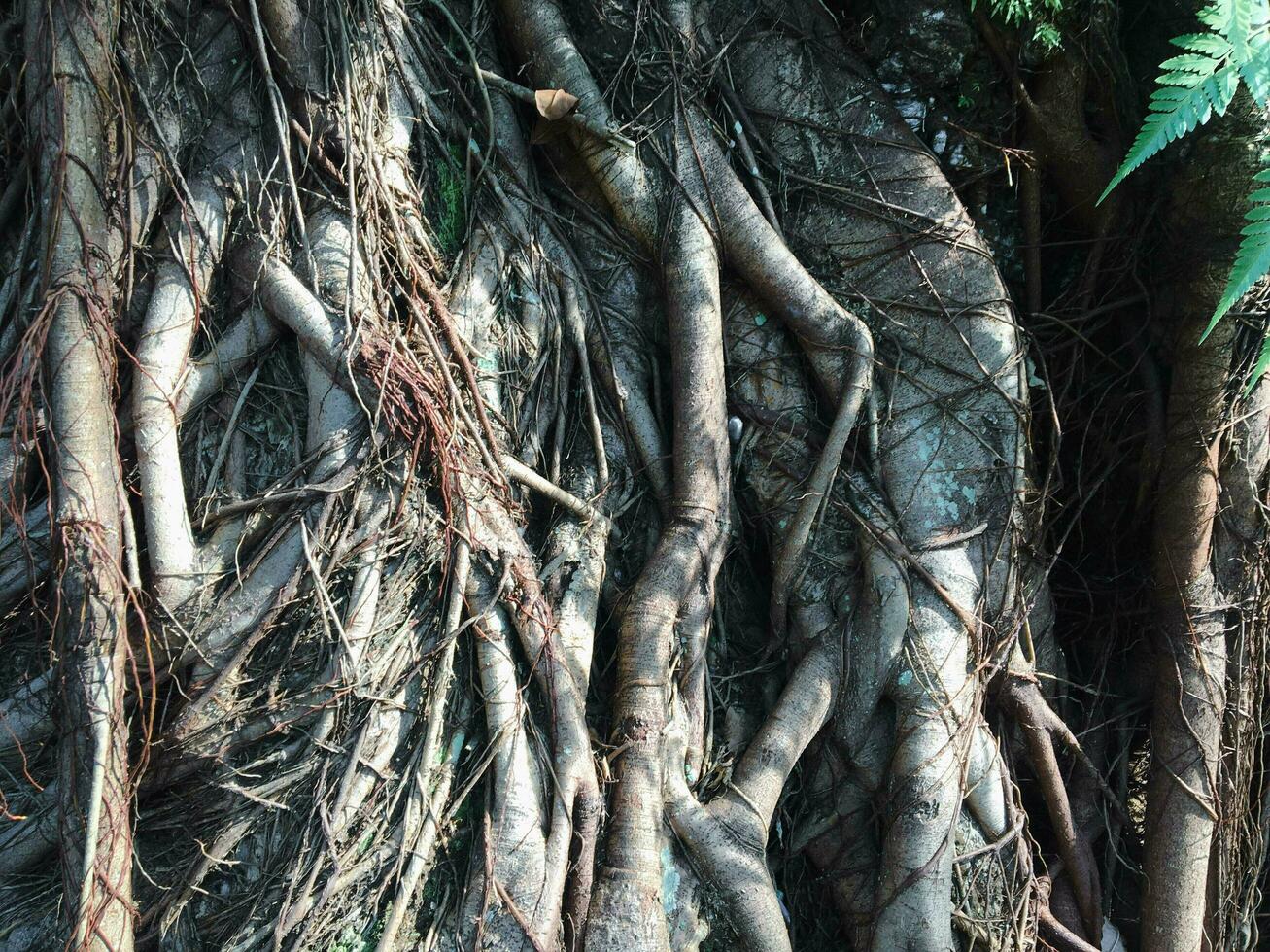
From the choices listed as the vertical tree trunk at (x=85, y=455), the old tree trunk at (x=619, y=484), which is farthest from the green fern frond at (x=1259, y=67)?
the vertical tree trunk at (x=85, y=455)

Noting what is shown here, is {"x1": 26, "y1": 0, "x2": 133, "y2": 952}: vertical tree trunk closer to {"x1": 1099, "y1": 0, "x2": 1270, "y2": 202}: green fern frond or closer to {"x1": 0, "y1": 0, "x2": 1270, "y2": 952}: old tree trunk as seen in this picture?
{"x1": 0, "y1": 0, "x2": 1270, "y2": 952}: old tree trunk

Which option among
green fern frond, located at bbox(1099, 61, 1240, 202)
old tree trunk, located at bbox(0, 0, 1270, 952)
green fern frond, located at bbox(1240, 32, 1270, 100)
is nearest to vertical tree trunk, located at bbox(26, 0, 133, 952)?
old tree trunk, located at bbox(0, 0, 1270, 952)

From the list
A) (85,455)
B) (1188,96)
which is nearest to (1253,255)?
(1188,96)

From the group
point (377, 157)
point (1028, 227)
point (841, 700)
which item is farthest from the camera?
point (1028, 227)

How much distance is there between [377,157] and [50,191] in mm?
734

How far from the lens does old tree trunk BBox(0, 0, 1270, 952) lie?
2232 millimetres

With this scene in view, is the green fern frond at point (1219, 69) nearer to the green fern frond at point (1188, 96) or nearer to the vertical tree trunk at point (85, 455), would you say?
the green fern frond at point (1188, 96)

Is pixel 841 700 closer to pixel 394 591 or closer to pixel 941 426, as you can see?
pixel 941 426

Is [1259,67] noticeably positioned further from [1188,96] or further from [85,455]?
[85,455]

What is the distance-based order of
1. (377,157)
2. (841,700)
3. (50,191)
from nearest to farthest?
(50,191)
(377,157)
(841,700)

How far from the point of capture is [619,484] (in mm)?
2781

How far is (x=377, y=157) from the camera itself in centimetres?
254

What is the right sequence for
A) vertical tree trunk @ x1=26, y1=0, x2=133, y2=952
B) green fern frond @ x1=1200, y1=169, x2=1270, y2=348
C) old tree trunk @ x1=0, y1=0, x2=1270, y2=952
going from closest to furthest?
green fern frond @ x1=1200, y1=169, x2=1270, y2=348
vertical tree trunk @ x1=26, y1=0, x2=133, y2=952
old tree trunk @ x1=0, y1=0, x2=1270, y2=952

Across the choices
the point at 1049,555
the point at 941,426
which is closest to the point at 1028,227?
the point at 941,426
